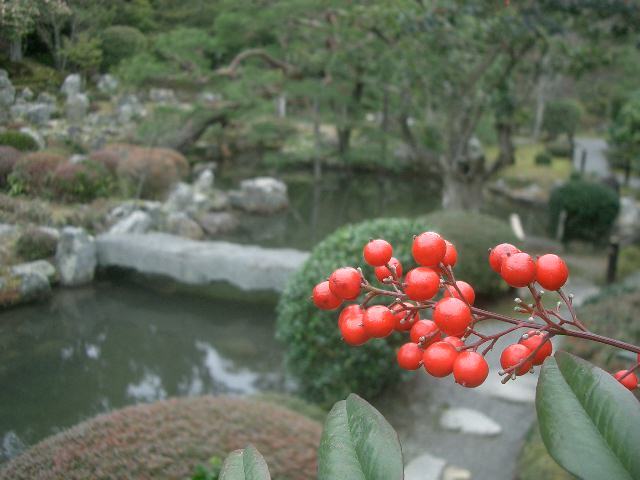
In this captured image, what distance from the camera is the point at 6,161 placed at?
2.26m

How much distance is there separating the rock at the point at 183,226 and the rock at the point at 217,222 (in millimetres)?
527

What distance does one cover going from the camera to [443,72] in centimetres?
842

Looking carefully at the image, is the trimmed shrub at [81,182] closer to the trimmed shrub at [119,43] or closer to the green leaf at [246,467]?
the trimmed shrub at [119,43]

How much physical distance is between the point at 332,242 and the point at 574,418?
394cm

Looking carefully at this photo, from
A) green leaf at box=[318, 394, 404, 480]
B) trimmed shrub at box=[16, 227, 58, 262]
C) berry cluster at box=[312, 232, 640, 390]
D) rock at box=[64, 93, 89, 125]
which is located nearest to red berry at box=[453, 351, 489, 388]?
berry cluster at box=[312, 232, 640, 390]

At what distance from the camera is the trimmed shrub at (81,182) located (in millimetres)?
2631

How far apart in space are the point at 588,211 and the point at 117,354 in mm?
8900

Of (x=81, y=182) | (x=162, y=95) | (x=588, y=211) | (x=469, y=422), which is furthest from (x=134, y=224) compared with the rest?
(x=588, y=211)

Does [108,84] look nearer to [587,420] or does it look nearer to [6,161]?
[6,161]

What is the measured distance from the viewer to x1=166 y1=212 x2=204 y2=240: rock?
657 centimetres

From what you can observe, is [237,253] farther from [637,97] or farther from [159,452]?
[637,97]

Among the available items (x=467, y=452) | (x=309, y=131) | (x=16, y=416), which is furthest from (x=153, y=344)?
(x=309, y=131)

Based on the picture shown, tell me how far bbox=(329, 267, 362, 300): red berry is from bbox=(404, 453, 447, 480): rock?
3.30 meters

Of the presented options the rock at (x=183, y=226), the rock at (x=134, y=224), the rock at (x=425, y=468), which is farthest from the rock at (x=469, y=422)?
the rock at (x=183, y=226)
